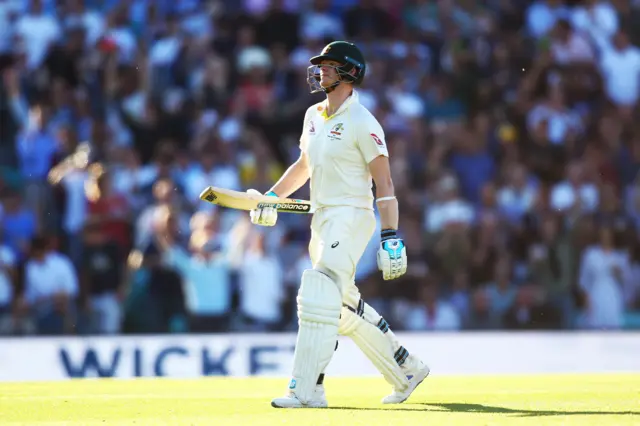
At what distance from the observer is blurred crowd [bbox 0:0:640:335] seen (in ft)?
39.5

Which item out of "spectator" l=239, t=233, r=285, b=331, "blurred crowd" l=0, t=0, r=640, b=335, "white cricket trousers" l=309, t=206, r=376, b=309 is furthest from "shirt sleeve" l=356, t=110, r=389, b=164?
"spectator" l=239, t=233, r=285, b=331

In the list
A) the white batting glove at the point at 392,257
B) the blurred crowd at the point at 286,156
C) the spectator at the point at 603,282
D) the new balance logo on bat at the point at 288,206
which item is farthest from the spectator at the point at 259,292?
the white batting glove at the point at 392,257

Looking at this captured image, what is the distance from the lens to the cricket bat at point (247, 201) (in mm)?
7168

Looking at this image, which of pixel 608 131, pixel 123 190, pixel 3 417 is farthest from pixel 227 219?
pixel 3 417

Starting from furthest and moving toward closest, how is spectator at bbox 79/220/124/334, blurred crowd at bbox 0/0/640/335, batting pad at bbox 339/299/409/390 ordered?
1. blurred crowd at bbox 0/0/640/335
2. spectator at bbox 79/220/124/334
3. batting pad at bbox 339/299/409/390

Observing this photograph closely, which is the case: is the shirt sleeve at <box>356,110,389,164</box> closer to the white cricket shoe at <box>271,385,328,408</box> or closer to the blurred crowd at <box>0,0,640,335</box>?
the white cricket shoe at <box>271,385,328,408</box>

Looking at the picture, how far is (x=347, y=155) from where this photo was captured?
696 cm

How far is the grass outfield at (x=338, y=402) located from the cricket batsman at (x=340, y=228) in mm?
298

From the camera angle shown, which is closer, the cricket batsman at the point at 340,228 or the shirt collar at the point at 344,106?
the cricket batsman at the point at 340,228

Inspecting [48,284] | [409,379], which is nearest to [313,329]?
[409,379]

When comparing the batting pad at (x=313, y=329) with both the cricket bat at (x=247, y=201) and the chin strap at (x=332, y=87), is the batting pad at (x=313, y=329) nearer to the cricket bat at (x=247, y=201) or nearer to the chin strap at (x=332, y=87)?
the cricket bat at (x=247, y=201)

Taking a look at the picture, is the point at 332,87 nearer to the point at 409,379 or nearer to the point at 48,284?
the point at 409,379

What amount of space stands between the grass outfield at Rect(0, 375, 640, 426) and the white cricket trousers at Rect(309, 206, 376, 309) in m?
0.77

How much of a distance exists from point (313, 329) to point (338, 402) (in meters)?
0.76
